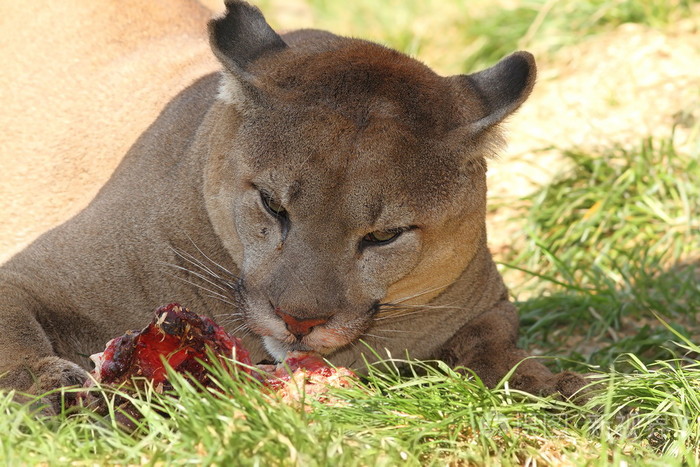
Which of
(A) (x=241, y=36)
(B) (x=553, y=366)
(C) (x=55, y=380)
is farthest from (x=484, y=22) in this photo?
(C) (x=55, y=380)

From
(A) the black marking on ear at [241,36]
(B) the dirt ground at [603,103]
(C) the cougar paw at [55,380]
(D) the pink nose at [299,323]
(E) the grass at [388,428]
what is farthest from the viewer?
(B) the dirt ground at [603,103]

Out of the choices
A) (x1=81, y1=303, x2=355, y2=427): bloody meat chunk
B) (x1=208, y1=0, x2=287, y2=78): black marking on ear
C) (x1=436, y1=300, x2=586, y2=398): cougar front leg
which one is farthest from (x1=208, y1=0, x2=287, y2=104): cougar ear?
(x1=436, y1=300, x2=586, y2=398): cougar front leg

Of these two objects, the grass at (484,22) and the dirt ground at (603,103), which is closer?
the dirt ground at (603,103)

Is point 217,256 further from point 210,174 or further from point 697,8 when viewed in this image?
point 697,8

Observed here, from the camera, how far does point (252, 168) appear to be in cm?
455

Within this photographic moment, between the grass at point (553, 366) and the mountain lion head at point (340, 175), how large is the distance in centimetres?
43

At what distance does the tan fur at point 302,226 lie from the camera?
434cm

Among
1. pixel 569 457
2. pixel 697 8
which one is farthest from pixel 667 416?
pixel 697 8

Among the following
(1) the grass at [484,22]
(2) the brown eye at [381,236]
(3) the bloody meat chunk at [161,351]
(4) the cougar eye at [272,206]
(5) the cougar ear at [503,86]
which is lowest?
(3) the bloody meat chunk at [161,351]

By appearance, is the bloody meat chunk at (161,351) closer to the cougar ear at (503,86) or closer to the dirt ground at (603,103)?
the cougar ear at (503,86)

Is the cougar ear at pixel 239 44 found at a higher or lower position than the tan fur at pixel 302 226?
higher

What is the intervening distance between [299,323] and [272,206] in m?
0.55

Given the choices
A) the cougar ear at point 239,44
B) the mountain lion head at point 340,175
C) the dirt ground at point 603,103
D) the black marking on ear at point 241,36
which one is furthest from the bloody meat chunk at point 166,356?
the dirt ground at point 603,103

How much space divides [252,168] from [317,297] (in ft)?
2.27
